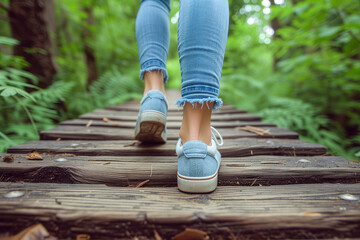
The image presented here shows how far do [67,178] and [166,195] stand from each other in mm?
481

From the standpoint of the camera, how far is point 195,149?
885 millimetres

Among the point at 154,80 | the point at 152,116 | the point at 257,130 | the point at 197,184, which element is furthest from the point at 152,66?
the point at 257,130

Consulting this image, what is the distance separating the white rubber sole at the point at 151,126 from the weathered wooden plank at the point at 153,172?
220 mm

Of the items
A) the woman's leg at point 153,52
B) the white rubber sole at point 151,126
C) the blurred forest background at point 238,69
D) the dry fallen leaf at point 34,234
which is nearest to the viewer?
the dry fallen leaf at point 34,234

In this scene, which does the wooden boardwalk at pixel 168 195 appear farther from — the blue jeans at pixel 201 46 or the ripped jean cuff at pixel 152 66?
the ripped jean cuff at pixel 152 66

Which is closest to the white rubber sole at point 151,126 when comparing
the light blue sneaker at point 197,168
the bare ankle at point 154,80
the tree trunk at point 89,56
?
the bare ankle at point 154,80

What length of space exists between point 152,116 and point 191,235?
67cm

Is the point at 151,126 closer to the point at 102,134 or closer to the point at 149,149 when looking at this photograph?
the point at 149,149

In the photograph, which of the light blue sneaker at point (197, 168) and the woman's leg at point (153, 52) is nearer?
the light blue sneaker at point (197, 168)

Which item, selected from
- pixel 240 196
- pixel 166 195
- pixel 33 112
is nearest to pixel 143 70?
pixel 166 195

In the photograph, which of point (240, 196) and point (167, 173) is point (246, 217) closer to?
point (240, 196)

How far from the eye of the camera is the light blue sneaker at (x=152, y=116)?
1164 millimetres

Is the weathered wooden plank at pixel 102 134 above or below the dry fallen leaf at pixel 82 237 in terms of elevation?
above

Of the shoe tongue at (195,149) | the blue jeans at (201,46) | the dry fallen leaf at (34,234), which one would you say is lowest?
the dry fallen leaf at (34,234)
